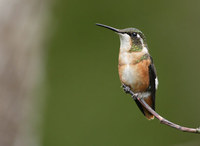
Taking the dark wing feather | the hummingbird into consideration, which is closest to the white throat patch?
the hummingbird

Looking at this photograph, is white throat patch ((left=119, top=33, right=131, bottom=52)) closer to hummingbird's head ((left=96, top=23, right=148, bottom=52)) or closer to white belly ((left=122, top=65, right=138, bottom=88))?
hummingbird's head ((left=96, top=23, right=148, bottom=52))

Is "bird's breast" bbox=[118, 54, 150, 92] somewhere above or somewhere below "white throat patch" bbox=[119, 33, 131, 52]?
below

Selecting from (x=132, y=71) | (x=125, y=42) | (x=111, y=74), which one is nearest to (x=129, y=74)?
(x=132, y=71)

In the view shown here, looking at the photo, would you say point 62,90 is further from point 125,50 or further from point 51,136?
point 125,50

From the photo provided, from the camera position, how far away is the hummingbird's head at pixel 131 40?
11.5 feet

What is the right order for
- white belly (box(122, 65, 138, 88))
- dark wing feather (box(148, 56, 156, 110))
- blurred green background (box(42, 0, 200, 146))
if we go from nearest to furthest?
white belly (box(122, 65, 138, 88)) → dark wing feather (box(148, 56, 156, 110)) → blurred green background (box(42, 0, 200, 146))

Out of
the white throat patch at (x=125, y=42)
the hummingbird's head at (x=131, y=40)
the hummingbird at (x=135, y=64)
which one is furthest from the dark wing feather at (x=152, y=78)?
the white throat patch at (x=125, y=42)

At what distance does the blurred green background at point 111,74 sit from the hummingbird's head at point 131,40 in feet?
13.7

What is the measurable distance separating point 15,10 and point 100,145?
10.9ft

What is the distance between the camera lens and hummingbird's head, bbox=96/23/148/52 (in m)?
3.49

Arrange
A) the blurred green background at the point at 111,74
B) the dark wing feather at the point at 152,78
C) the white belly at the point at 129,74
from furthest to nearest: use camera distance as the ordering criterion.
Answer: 1. the blurred green background at the point at 111,74
2. the dark wing feather at the point at 152,78
3. the white belly at the point at 129,74

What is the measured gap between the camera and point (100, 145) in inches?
302

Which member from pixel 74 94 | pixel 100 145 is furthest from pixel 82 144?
pixel 74 94

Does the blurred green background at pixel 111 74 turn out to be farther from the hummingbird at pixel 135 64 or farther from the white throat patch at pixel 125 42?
the white throat patch at pixel 125 42
